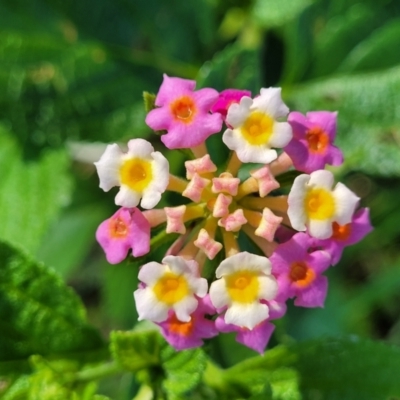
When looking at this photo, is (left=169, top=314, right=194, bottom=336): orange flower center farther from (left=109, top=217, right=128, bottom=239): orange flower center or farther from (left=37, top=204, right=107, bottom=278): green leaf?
(left=37, top=204, right=107, bottom=278): green leaf

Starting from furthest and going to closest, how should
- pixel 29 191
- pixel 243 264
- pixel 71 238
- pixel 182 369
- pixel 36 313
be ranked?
pixel 71 238 → pixel 29 191 → pixel 36 313 → pixel 182 369 → pixel 243 264

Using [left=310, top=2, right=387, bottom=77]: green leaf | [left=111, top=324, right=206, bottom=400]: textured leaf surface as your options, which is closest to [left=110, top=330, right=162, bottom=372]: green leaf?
[left=111, top=324, right=206, bottom=400]: textured leaf surface

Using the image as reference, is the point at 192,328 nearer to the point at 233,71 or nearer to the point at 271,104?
the point at 271,104

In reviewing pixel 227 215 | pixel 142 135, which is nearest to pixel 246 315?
pixel 227 215

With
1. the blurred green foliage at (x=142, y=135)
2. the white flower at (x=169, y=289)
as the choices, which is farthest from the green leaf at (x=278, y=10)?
the white flower at (x=169, y=289)

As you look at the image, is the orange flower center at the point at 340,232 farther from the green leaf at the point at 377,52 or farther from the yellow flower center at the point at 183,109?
the green leaf at the point at 377,52

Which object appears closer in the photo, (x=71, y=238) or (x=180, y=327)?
(x=180, y=327)

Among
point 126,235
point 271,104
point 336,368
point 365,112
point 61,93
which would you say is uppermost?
point 61,93
